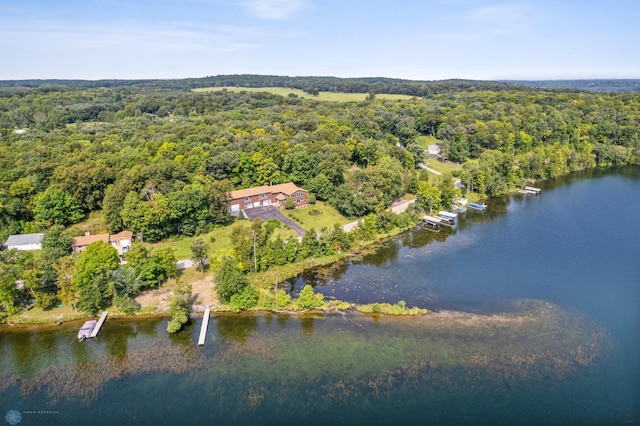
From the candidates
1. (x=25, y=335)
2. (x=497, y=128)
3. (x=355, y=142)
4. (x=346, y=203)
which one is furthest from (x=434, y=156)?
(x=25, y=335)

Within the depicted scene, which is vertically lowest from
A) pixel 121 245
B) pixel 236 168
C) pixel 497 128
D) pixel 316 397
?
pixel 316 397

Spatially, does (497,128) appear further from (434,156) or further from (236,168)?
(236,168)

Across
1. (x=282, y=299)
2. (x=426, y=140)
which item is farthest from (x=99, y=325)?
(x=426, y=140)

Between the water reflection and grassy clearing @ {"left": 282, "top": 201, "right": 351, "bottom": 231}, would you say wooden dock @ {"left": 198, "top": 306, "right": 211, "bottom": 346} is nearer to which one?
the water reflection

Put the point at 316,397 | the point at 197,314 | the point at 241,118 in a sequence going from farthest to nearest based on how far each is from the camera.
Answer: the point at 241,118 < the point at 197,314 < the point at 316,397

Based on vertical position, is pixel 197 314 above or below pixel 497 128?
below

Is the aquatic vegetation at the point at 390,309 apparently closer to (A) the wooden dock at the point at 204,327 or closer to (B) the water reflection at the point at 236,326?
(B) the water reflection at the point at 236,326

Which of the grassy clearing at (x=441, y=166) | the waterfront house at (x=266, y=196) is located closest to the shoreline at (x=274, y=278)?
the waterfront house at (x=266, y=196)
